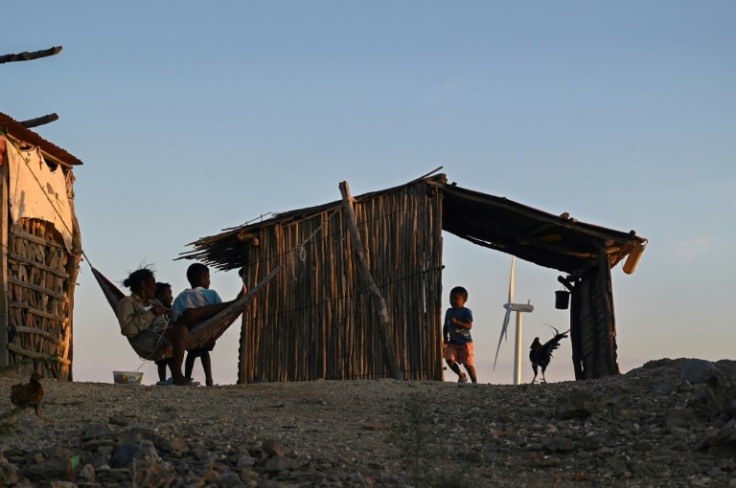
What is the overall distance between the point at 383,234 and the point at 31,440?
6432mm

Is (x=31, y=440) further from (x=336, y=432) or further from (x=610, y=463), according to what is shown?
(x=610, y=463)

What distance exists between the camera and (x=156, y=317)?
10539 mm

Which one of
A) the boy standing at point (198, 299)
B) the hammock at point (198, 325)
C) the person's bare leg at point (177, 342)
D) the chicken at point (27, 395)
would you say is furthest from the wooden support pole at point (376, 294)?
the chicken at point (27, 395)

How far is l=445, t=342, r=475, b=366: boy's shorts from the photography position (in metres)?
12.3

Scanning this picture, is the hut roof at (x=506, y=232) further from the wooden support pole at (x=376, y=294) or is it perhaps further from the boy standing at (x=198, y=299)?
the boy standing at (x=198, y=299)

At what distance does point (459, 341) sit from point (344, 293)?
5.24ft

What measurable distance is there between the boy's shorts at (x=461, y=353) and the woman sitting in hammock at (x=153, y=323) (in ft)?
9.81

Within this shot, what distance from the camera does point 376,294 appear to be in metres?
12.5

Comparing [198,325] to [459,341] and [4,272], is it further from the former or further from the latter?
[459,341]

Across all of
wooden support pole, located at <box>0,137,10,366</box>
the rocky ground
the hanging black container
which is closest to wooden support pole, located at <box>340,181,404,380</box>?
the rocky ground

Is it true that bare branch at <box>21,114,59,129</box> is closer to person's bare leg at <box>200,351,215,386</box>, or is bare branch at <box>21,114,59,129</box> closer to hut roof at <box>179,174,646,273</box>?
hut roof at <box>179,174,646,273</box>

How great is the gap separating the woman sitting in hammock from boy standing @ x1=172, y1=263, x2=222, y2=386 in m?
0.34

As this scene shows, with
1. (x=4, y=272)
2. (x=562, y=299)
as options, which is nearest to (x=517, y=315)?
(x=562, y=299)

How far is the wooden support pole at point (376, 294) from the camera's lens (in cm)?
1212
